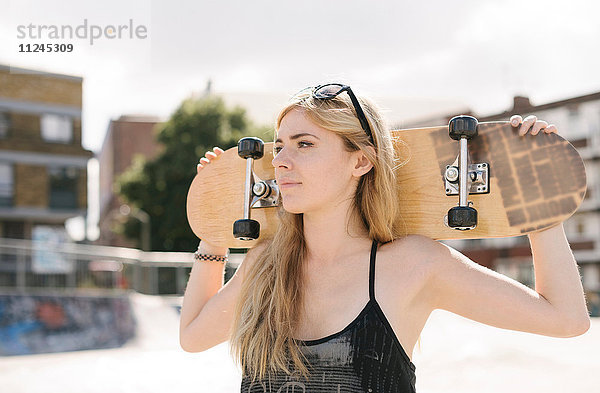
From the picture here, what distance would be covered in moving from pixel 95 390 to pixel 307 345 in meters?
4.07

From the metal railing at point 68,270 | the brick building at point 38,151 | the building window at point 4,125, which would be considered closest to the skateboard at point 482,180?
the metal railing at point 68,270

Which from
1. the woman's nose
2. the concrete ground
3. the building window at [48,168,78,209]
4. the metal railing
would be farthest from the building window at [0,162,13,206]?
the woman's nose

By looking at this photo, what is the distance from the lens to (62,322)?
11188 mm

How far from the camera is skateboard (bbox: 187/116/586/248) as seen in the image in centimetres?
177

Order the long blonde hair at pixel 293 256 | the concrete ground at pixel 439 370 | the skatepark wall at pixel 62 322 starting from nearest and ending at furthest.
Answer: the long blonde hair at pixel 293 256 < the concrete ground at pixel 439 370 < the skatepark wall at pixel 62 322

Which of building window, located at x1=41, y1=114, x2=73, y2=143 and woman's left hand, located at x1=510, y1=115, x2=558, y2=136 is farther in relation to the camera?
building window, located at x1=41, y1=114, x2=73, y2=143

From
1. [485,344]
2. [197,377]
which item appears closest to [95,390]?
[197,377]

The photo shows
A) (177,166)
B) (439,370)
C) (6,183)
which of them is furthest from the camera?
(6,183)

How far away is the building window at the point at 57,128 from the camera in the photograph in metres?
27.0

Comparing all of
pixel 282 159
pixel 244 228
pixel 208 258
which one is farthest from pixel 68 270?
pixel 282 159

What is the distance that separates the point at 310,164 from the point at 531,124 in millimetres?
634

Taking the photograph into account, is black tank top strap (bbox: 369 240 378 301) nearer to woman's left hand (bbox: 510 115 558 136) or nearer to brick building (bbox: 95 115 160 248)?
woman's left hand (bbox: 510 115 558 136)

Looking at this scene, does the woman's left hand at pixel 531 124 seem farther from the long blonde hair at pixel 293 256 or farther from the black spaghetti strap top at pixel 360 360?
the black spaghetti strap top at pixel 360 360

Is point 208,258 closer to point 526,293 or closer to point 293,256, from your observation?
point 293,256
